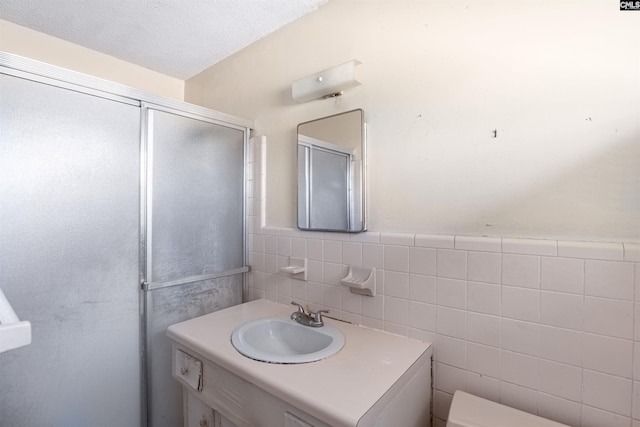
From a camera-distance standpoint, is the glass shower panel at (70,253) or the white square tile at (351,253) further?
the white square tile at (351,253)

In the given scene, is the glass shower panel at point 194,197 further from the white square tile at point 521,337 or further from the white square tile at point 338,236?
the white square tile at point 521,337

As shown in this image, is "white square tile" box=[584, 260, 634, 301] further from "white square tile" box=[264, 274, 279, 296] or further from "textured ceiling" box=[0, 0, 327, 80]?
"textured ceiling" box=[0, 0, 327, 80]

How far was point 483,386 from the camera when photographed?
1035 mm

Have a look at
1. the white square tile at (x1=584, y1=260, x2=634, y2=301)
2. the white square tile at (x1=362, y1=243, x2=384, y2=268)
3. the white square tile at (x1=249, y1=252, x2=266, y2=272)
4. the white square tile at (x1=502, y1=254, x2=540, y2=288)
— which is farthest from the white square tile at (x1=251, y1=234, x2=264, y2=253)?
the white square tile at (x1=584, y1=260, x2=634, y2=301)

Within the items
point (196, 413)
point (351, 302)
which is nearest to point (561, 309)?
point (351, 302)

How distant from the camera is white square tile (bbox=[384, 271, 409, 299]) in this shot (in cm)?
121

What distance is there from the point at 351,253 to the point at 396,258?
0.22 m

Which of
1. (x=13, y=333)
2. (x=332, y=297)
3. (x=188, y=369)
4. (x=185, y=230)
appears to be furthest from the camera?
(x=185, y=230)

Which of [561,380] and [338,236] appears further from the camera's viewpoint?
[338,236]

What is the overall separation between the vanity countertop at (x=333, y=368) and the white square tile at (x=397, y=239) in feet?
1.25

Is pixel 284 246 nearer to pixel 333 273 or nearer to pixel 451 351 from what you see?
pixel 333 273

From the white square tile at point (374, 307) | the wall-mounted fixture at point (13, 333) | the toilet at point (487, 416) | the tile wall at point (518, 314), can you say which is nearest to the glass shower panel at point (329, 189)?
the tile wall at point (518, 314)

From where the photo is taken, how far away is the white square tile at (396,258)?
1207 mm

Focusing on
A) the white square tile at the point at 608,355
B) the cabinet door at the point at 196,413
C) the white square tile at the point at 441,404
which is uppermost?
the white square tile at the point at 608,355
